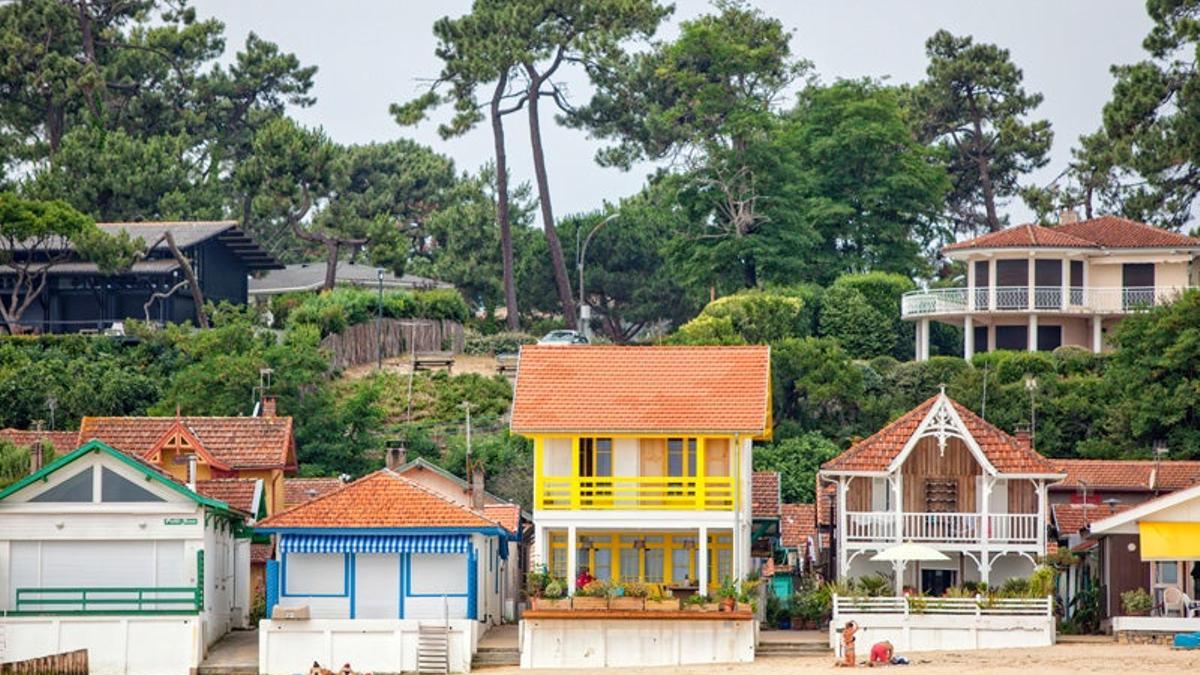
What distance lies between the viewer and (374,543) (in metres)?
65.6

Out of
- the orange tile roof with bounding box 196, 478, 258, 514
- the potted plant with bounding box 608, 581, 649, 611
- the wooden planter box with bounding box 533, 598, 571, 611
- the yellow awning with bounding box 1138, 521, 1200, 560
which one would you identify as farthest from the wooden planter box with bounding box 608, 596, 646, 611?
the yellow awning with bounding box 1138, 521, 1200, 560

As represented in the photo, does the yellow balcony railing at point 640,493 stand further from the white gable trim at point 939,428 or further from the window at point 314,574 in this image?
the window at point 314,574

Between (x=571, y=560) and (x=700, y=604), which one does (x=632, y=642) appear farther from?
(x=571, y=560)

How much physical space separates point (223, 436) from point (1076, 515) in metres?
22.2

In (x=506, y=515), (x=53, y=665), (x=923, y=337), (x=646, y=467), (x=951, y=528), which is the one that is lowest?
(x=53, y=665)

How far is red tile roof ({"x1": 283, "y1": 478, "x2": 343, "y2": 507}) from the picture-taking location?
7700cm

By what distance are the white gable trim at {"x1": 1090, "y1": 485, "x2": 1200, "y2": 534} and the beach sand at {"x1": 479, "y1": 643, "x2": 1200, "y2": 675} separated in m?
3.52

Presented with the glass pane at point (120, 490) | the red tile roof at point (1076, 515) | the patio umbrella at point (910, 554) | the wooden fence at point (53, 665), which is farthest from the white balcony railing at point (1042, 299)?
the wooden fence at point (53, 665)

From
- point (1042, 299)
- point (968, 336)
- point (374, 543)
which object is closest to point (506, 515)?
point (374, 543)

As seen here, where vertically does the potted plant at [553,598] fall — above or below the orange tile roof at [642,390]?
below

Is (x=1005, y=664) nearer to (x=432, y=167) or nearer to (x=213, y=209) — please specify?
(x=213, y=209)

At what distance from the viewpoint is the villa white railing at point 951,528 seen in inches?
2677

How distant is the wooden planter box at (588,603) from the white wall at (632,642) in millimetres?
340

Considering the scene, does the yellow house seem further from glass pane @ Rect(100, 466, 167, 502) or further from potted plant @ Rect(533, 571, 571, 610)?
glass pane @ Rect(100, 466, 167, 502)
